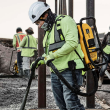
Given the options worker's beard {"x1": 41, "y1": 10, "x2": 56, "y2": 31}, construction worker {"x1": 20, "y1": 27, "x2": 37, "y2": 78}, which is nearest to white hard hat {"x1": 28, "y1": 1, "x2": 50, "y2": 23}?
worker's beard {"x1": 41, "y1": 10, "x2": 56, "y2": 31}

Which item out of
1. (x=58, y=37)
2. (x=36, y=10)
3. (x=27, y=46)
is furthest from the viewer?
(x=27, y=46)

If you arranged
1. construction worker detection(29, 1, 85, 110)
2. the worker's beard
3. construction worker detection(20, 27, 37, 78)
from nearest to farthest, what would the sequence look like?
construction worker detection(29, 1, 85, 110) → the worker's beard → construction worker detection(20, 27, 37, 78)

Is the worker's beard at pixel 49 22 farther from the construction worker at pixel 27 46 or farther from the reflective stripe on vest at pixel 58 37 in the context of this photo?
the construction worker at pixel 27 46

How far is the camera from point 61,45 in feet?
7.64

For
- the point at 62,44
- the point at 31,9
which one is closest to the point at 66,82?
the point at 62,44

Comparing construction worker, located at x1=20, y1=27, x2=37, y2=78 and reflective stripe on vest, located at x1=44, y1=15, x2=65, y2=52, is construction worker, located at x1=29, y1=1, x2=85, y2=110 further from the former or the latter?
construction worker, located at x1=20, y1=27, x2=37, y2=78

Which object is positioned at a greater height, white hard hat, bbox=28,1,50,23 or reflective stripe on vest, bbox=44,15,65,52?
white hard hat, bbox=28,1,50,23

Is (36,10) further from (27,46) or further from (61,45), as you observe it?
(27,46)

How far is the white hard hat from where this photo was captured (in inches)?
96.1

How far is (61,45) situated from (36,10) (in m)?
0.50

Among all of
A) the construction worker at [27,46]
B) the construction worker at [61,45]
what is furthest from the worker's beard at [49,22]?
the construction worker at [27,46]

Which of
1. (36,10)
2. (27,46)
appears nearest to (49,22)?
(36,10)

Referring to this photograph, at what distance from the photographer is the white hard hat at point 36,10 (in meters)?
2.44

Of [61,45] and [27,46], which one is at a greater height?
[27,46]
